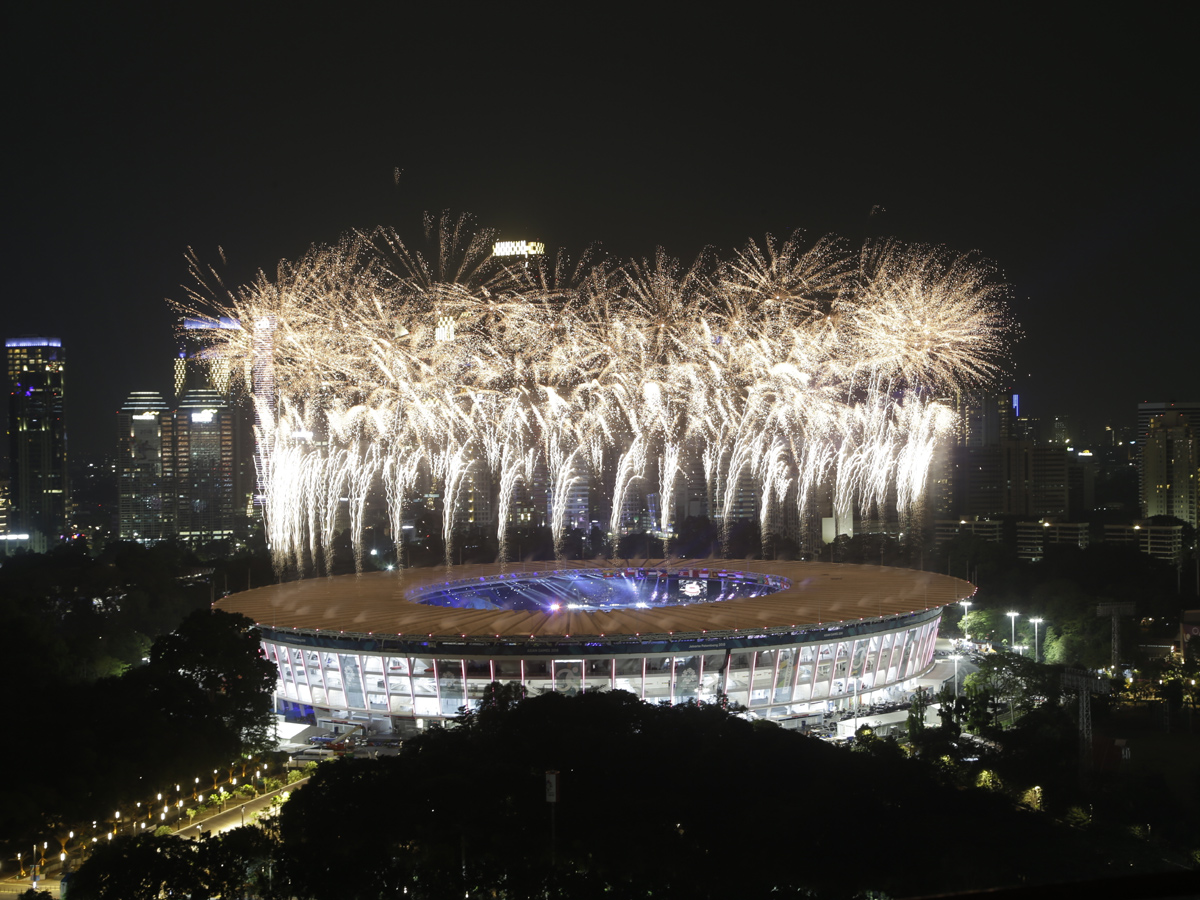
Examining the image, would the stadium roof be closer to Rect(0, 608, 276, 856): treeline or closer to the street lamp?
Rect(0, 608, 276, 856): treeline

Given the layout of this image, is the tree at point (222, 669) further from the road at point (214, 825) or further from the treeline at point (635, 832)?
the treeline at point (635, 832)

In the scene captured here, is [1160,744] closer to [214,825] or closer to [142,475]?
[214,825]

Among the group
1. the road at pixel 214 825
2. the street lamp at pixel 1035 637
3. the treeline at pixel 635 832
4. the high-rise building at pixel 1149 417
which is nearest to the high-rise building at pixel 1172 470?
the high-rise building at pixel 1149 417

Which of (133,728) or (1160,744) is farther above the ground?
(133,728)

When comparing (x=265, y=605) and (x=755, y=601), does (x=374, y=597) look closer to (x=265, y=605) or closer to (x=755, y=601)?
(x=265, y=605)

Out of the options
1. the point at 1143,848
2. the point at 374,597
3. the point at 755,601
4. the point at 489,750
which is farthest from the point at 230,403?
the point at 1143,848

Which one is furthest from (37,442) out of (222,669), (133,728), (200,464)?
(133,728)
